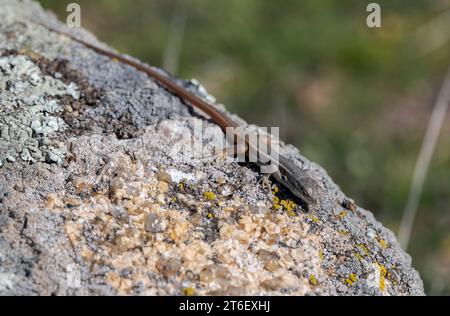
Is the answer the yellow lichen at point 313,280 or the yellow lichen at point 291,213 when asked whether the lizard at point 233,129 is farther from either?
the yellow lichen at point 313,280

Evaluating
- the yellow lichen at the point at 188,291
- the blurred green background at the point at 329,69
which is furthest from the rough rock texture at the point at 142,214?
the blurred green background at the point at 329,69

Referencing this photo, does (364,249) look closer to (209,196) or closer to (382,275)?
(382,275)

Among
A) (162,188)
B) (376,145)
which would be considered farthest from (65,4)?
(162,188)

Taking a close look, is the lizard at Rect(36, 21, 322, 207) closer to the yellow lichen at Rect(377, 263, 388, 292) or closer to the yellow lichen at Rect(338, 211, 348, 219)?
the yellow lichen at Rect(338, 211, 348, 219)

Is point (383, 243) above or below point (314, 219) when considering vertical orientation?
below

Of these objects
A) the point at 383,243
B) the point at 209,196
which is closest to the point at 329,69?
the point at 383,243

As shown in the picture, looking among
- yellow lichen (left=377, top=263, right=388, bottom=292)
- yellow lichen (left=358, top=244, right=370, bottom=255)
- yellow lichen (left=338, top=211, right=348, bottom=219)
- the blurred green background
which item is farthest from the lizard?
the blurred green background

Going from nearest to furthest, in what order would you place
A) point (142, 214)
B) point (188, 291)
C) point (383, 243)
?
point (188, 291) < point (142, 214) < point (383, 243)
